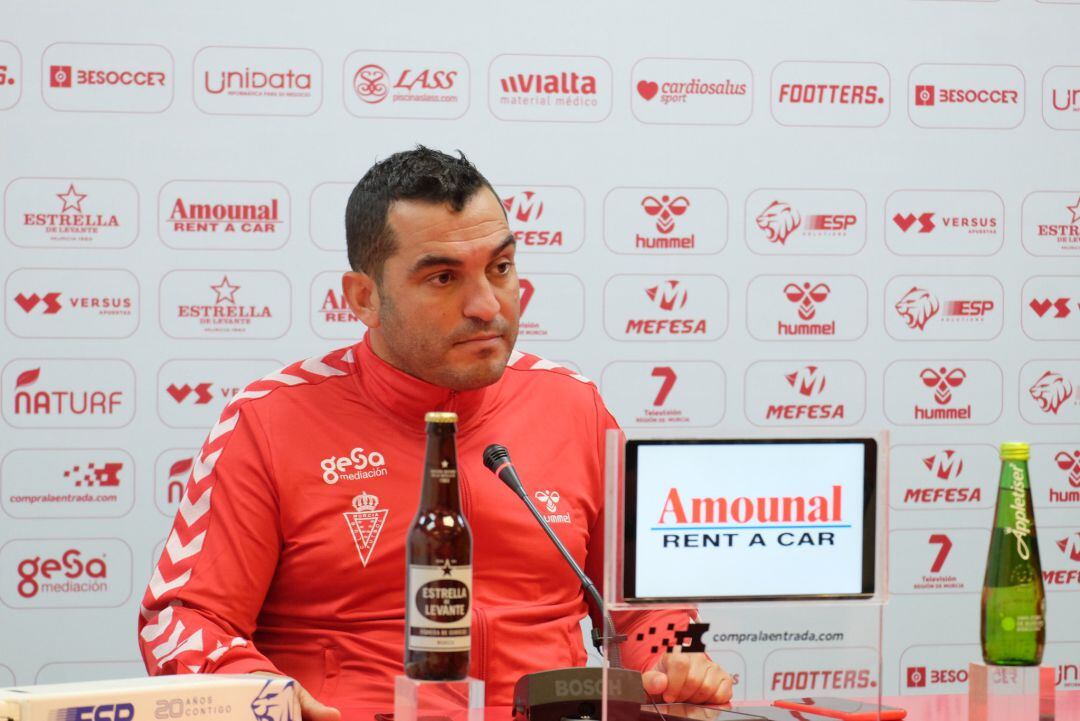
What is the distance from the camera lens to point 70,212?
119 inches

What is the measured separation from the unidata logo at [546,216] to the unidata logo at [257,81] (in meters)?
0.53

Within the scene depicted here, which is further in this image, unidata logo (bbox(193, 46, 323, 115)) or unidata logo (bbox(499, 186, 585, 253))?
unidata logo (bbox(499, 186, 585, 253))

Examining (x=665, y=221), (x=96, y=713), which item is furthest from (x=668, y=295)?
(x=96, y=713)

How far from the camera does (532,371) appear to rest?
2.30m

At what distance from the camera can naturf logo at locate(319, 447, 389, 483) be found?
2037mm

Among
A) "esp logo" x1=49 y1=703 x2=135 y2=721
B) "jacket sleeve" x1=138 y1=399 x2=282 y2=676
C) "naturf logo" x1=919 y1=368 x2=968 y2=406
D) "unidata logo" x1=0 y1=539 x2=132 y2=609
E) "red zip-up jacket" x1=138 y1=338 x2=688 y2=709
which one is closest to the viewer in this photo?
"esp logo" x1=49 y1=703 x2=135 y2=721

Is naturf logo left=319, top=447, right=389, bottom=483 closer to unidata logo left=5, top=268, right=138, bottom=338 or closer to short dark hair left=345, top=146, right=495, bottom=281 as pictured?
short dark hair left=345, top=146, right=495, bottom=281

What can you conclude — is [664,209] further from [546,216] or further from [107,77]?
[107,77]

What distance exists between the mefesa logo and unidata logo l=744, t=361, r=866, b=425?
100cm

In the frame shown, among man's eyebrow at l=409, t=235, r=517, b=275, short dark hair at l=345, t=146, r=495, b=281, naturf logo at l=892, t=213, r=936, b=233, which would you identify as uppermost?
naturf logo at l=892, t=213, r=936, b=233

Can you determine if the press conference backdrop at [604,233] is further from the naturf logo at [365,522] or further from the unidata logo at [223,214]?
the naturf logo at [365,522]

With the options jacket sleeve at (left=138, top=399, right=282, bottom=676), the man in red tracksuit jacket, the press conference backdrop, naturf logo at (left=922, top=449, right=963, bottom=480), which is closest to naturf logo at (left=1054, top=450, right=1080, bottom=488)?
the press conference backdrop

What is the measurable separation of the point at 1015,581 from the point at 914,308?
2000 millimetres

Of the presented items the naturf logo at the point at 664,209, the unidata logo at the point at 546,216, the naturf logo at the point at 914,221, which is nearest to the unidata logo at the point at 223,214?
the unidata logo at the point at 546,216
